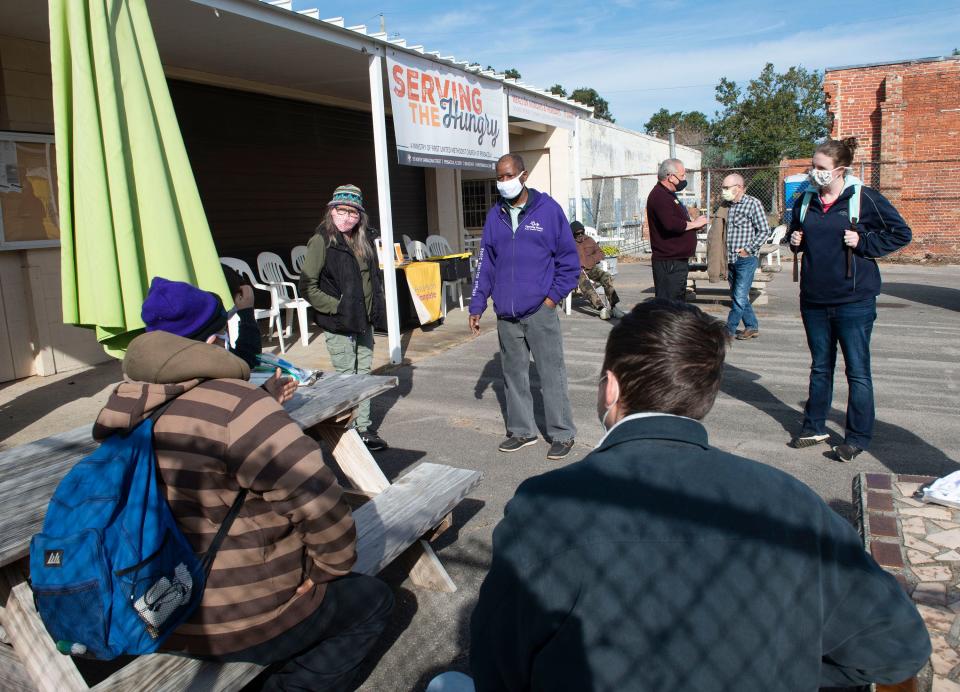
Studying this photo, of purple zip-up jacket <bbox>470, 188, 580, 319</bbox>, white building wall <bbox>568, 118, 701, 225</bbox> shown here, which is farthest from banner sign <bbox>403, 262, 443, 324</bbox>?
white building wall <bbox>568, 118, 701, 225</bbox>

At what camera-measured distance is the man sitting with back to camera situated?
122cm

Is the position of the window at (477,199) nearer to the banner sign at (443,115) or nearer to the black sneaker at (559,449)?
the banner sign at (443,115)

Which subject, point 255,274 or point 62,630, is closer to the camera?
point 62,630

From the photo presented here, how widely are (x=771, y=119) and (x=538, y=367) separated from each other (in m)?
38.1

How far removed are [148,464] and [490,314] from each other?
908cm

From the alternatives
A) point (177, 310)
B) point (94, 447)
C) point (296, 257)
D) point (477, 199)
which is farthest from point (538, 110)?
point (177, 310)

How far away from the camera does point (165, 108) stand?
3.66m

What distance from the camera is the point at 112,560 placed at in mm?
1761

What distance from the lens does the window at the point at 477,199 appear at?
56.5 ft

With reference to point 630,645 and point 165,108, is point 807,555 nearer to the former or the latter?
point 630,645

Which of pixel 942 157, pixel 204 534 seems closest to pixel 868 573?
pixel 204 534

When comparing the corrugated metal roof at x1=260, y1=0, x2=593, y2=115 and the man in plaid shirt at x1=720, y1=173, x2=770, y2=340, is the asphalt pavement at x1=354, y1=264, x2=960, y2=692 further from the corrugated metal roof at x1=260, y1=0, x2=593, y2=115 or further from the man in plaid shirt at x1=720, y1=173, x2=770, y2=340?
the corrugated metal roof at x1=260, y1=0, x2=593, y2=115

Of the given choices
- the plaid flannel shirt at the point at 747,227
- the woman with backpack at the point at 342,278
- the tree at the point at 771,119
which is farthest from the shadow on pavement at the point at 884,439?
the tree at the point at 771,119

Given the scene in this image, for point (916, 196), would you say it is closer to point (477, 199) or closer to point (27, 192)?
point (477, 199)
